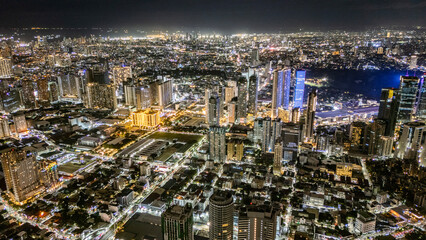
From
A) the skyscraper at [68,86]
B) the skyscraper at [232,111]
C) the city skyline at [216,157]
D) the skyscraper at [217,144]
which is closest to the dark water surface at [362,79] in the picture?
the city skyline at [216,157]

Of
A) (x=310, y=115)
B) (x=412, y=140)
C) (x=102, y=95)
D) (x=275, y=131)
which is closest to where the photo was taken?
(x=412, y=140)

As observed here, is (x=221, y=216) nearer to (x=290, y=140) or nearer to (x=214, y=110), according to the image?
(x=290, y=140)

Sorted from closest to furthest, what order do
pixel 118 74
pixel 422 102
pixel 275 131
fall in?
pixel 275 131, pixel 422 102, pixel 118 74

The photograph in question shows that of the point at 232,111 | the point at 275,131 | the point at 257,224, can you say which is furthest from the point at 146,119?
the point at 257,224

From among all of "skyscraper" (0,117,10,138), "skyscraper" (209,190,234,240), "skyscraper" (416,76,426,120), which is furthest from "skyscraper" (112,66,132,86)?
"skyscraper" (416,76,426,120)

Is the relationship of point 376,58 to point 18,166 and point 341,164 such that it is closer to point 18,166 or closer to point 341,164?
point 341,164

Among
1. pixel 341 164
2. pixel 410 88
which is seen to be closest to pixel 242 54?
pixel 410 88

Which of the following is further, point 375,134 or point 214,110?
point 214,110

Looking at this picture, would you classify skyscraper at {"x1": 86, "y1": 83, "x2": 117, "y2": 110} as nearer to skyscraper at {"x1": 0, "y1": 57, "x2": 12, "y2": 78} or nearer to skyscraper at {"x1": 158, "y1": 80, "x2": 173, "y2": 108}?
skyscraper at {"x1": 158, "y1": 80, "x2": 173, "y2": 108}
